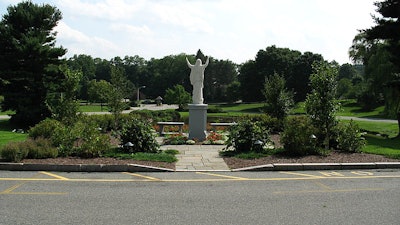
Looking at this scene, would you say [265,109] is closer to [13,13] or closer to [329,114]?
[329,114]

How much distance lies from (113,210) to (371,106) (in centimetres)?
5287

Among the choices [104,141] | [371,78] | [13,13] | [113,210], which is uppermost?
[13,13]

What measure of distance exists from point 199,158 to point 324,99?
519 centimetres

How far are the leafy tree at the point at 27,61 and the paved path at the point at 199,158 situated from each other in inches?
571

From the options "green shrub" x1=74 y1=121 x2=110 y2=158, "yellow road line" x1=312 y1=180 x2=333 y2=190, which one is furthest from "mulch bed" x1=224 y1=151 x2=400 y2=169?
"green shrub" x1=74 y1=121 x2=110 y2=158

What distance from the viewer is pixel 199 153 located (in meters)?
13.7

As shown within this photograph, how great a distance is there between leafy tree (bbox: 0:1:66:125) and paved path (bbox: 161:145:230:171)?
14502 mm

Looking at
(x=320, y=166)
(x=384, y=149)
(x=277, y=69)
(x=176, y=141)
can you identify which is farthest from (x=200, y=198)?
(x=277, y=69)

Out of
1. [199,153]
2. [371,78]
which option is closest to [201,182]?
[199,153]

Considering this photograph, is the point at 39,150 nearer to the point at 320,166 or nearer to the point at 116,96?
the point at 320,166

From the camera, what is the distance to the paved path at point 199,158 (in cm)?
1104

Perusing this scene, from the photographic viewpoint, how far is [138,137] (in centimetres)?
1302

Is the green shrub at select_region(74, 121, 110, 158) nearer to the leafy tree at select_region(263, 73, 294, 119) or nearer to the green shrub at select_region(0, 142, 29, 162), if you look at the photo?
the green shrub at select_region(0, 142, 29, 162)

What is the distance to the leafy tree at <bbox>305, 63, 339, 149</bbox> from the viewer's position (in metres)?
13.5
